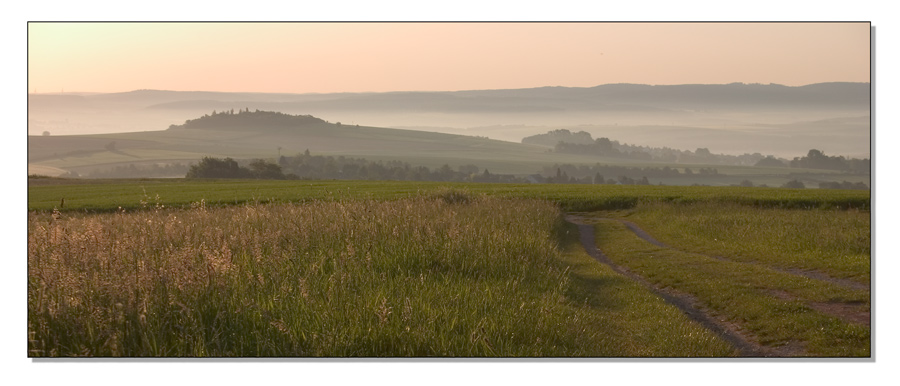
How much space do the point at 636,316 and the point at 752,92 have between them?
9.72 m

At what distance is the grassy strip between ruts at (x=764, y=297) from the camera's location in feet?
35.4

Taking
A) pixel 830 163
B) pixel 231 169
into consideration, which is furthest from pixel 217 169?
pixel 830 163

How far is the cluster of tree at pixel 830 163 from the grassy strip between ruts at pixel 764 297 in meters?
2.54

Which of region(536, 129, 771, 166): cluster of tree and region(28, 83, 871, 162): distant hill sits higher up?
region(536, 129, 771, 166): cluster of tree

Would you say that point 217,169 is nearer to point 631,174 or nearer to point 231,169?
point 231,169

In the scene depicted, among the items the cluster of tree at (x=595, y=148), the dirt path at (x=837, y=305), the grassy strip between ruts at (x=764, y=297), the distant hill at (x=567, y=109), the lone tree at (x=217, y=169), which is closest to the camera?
the grassy strip between ruts at (x=764, y=297)

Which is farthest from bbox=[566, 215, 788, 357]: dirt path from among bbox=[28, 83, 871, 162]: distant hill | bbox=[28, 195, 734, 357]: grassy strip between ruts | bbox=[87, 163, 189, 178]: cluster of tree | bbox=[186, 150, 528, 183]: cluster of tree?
bbox=[186, 150, 528, 183]: cluster of tree

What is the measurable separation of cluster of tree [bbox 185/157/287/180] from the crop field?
111 feet

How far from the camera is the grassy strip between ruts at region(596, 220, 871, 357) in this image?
425 inches

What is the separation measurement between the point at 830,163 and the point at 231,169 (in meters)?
52.7

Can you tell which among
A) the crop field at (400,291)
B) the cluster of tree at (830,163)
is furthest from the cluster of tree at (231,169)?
the cluster of tree at (830,163)

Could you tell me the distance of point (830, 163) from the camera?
1792cm

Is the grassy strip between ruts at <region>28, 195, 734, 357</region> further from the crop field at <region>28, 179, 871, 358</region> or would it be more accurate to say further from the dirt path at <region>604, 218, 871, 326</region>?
the dirt path at <region>604, 218, 871, 326</region>

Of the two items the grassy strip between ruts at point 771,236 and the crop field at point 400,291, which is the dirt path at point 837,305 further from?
the grassy strip between ruts at point 771,236
